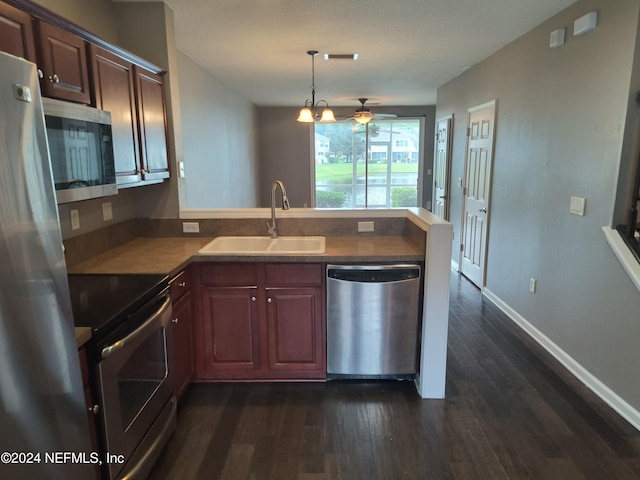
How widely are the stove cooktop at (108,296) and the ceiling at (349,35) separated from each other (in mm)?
1956

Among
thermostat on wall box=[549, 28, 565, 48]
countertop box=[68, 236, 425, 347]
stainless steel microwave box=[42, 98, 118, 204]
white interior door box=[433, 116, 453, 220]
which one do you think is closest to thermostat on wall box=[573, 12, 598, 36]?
thermostat on wall box=[549, 28, 565, 48]

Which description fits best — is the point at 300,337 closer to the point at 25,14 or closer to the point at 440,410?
the point at 440,410

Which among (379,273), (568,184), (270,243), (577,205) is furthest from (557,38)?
(270,243)

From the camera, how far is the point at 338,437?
2252 millimetres

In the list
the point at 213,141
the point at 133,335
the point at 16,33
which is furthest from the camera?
the point at 213,141

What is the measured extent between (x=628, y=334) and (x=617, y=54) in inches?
66.2

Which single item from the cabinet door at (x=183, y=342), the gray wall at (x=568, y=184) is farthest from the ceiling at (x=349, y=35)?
the cabinet door at (x=183, y=342)

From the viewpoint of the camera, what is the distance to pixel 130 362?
68.9 inches

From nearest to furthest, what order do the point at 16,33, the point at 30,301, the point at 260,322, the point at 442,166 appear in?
1. the point at 30,301
2. the point at 16,33
3. the point at 260,322
4. the point at 442,166

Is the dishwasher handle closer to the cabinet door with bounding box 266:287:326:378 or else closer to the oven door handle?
the cabinet door with bounding box 266:287:326:378

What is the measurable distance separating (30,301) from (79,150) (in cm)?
92

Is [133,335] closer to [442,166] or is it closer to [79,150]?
[79,150]

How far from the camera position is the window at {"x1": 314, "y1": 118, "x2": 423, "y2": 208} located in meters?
9.10

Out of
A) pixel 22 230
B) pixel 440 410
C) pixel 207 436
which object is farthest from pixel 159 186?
pixel 440 410
